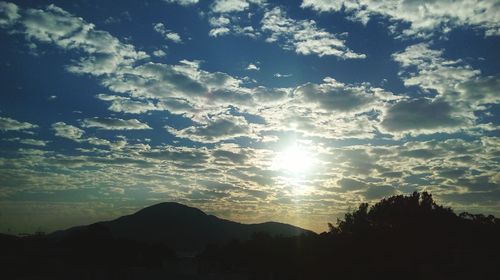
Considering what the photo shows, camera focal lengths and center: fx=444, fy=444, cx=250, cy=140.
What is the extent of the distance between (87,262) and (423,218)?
59.5 meters

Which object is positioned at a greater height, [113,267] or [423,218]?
[423,218]

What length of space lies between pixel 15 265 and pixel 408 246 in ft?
204

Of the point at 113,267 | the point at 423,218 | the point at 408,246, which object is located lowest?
the point at 113,267

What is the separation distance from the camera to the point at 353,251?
49.6m

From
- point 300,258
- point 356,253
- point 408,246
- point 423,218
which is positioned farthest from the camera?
point 423,218

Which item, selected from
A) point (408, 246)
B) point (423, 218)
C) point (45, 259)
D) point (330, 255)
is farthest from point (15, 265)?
point (423, 218)

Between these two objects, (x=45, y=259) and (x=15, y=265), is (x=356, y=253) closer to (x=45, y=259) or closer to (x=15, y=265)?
(x=15, y=265)

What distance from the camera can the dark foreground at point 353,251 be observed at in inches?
1950

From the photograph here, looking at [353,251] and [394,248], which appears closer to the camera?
[353,251]

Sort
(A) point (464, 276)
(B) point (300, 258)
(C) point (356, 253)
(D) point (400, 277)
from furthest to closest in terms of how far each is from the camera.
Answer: (B) point (300, 258), (A) point (464, 276), (C) point (356, 253), (D) point (400, 277)

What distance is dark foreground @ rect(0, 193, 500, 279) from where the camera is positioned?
4953 cm

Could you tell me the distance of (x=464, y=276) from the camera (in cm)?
5388

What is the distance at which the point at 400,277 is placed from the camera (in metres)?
38.9

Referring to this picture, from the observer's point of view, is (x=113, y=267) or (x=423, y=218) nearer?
(x=423, y=218)
